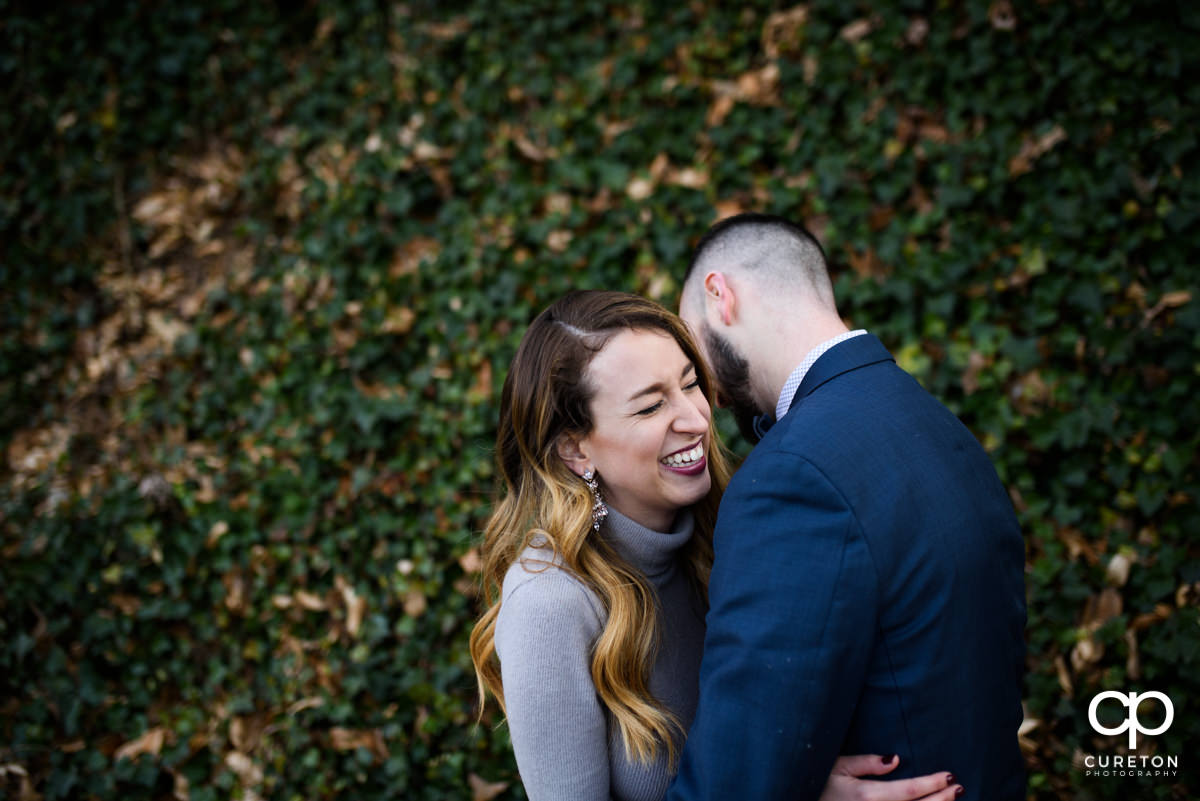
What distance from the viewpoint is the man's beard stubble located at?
2121mm

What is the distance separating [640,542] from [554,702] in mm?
454

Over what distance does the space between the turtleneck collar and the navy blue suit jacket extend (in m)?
0.37

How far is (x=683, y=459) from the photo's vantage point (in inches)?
75.3

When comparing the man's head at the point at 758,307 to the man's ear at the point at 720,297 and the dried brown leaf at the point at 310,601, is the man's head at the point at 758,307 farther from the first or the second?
the dried brown leaf at the point at 310,601

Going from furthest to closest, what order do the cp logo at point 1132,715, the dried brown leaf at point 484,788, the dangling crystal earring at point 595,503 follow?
the dried brown leaf at point 484,788
the cp logo at point 1132,715
the dangling crystal earring at point 595,503

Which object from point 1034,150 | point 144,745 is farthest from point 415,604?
point 1034,150

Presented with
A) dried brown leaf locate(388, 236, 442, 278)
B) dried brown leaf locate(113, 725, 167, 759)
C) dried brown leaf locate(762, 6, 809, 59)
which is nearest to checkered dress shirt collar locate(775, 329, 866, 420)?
dried brown leaf locate(388, 236, 442, 278)

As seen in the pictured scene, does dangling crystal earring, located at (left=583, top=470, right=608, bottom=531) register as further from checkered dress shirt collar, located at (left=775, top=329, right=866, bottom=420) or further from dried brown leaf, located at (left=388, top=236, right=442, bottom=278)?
dried brown leaf, located at (left=388, top=236, right=442, bottom=278)

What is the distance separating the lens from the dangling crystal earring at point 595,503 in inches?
77.1

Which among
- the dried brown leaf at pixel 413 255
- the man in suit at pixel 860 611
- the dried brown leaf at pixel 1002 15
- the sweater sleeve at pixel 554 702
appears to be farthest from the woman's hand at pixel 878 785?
the dried brown leaf at pixel 1002 15

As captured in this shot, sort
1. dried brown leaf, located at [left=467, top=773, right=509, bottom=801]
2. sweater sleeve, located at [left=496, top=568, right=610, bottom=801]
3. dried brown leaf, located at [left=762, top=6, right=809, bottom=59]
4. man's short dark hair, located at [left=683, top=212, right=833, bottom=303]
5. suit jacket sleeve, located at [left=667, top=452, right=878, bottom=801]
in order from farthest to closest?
dried brown leaf, located at [left=762, top=6, right=809, bottom=59]
dried brown leaf, located at [left=467, top=773, right=509, bottom=801]
man's short dark hair, located at [left=683, top=212, right=833, bottom=303]
sweater sleeve, located at [left=496, top=568, right=610, bottom=801]
suit jacket sleeve, located at [left=667, top=452, right=878, bottom=801]

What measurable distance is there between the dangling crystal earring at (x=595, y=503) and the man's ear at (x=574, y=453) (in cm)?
2

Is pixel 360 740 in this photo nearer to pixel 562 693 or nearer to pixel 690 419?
pixel 562 693

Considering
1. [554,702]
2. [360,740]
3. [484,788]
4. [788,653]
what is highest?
[788,653]
